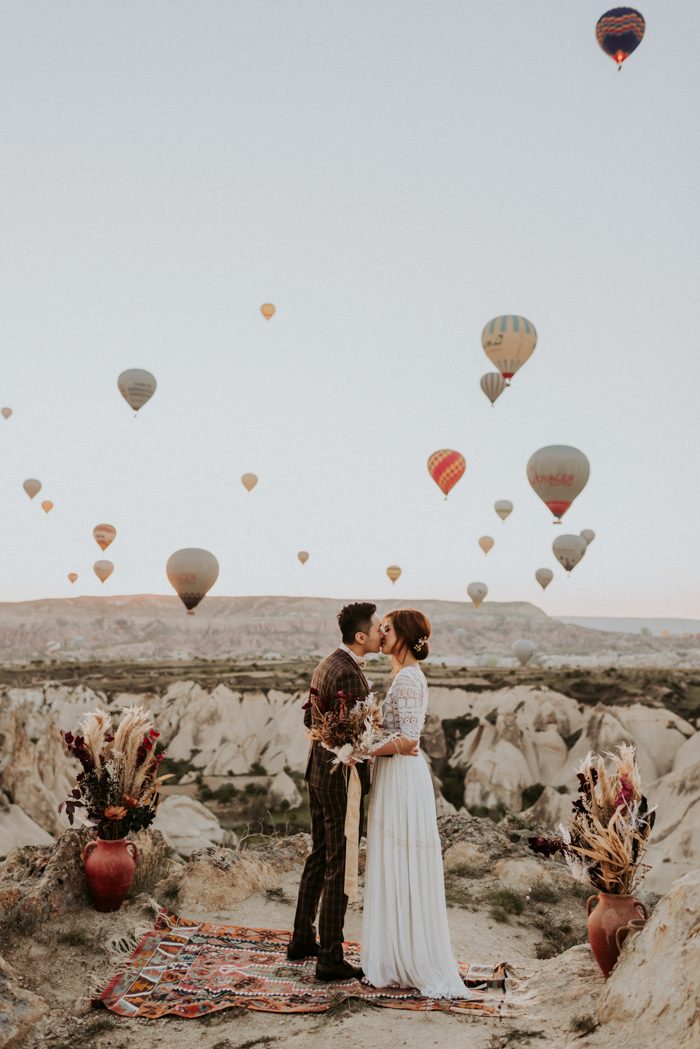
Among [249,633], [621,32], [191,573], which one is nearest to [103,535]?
[191,573]

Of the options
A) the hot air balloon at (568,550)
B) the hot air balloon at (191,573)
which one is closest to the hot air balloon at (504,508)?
the hot air balloon at (568,550)

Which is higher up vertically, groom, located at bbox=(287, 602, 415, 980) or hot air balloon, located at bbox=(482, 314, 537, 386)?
hot air balloon, located at bbox=(482, 314, 537, 386)

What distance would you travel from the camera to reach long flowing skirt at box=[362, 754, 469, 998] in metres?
5.32

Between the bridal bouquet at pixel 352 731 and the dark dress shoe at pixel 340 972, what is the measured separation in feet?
4.25

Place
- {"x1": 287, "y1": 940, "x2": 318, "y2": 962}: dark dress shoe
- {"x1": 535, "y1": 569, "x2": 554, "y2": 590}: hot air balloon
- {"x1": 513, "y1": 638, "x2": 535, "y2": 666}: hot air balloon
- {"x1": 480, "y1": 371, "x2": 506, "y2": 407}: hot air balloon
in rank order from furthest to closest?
1. {"x1": 513, "y1": 638, "x2": 535, "y2": 666}: hot air balloon
2. {"x1": 535, "y1": 569, "x2": 554, "y2": 590}: hot air balloon
3. {"x1": 480, "y1": 371, "x2": 506, "y2": 407}: hot air balloon
4. {"x1": 287, "y1": 940, "x2": 318, "y2": 962}: dark dress shoe

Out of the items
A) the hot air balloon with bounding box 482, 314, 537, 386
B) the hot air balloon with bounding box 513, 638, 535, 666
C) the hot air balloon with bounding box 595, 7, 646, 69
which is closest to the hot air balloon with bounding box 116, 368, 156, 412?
the hot air balloon with bounding box 482, 314, 537, 386

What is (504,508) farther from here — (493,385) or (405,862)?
(405,862)

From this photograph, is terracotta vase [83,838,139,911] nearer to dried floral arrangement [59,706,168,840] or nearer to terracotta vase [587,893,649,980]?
dried floral arrangement [59,706,168,840]

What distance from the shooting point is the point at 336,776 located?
558cm

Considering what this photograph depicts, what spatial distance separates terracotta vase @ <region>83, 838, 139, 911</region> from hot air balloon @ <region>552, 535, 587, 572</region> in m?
45.5

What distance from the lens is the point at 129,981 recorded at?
18.5 feet

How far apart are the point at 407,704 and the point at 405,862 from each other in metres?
0.98

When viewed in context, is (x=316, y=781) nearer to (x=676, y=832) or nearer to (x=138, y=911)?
(x=138, y=911)

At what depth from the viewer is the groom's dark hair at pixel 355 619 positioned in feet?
18.3
